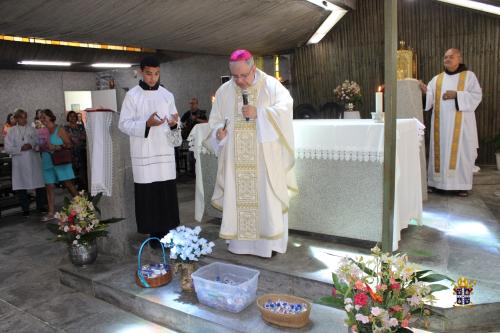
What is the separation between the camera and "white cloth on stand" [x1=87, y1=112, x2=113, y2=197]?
432 centimetres

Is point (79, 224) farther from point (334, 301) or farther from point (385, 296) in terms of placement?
point (385, 296)

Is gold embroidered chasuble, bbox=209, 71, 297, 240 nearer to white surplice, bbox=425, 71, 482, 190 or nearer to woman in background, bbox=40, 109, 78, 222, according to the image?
white surplice, bbox=425, 71, 482, 190

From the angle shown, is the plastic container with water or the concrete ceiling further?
the concrete ceiling

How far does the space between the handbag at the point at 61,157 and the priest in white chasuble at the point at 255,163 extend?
3.70 m

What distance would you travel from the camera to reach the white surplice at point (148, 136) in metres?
3.99

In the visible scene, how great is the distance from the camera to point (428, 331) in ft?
9.00

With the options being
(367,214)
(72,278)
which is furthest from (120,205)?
(367,214)

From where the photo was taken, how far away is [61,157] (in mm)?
6629

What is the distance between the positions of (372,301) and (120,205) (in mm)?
2880

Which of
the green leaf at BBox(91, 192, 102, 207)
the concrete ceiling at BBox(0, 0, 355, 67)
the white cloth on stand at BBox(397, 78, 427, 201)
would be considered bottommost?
the green leaf at BBox(91, 192, 102, 207)

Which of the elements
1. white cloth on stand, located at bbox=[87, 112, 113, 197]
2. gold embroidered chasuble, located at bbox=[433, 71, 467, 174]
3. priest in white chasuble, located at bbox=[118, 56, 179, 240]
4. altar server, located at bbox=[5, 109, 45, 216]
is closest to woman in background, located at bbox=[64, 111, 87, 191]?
altar server, located at bbox=[5, 109, 45, 216]

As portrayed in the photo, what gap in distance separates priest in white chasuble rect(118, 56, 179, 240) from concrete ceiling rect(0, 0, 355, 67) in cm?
232

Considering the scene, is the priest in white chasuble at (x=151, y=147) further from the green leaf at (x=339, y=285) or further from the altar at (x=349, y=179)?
the green leaf at (x=339, y=285)

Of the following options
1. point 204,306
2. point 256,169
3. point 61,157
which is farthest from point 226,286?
point 61,157
